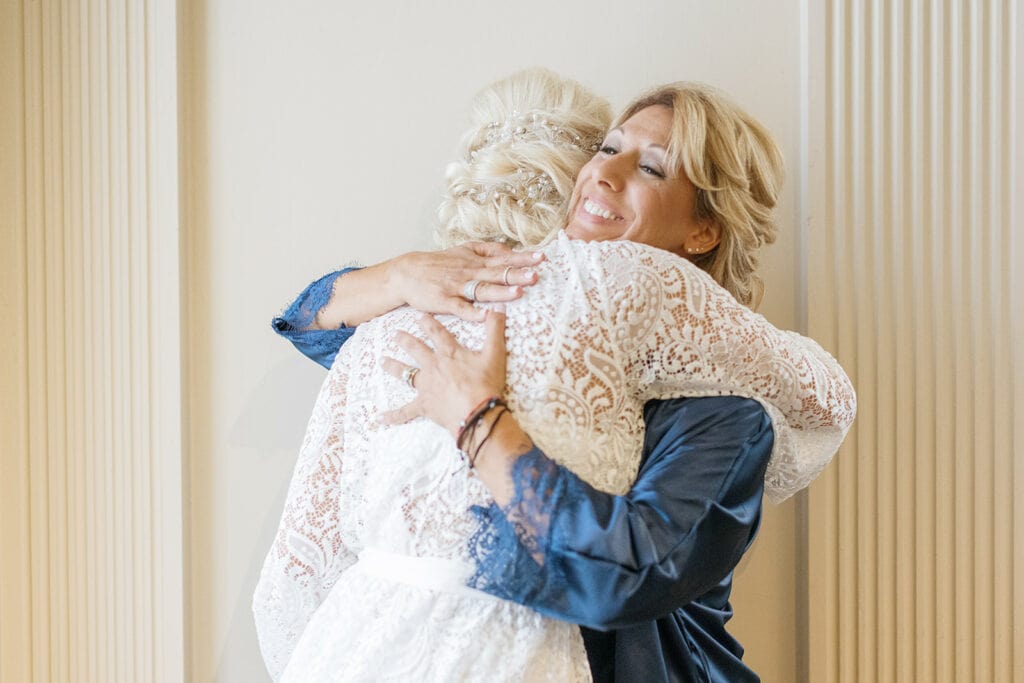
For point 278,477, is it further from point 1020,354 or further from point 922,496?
point 1020,354

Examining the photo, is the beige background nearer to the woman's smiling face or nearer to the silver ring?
the woman's smiling face

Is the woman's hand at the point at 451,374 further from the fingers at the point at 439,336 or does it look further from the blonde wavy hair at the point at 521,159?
the blonde wavy hair at the point at 521,159

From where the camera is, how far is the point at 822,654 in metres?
1.81

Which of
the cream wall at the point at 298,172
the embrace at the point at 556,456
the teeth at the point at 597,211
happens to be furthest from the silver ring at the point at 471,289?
the cream wall at the point at 298,172

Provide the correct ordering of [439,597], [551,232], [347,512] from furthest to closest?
[551,232] < [347,512] < [439,597]

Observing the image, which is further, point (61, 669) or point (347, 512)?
point (61, 669)

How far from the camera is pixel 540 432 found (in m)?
1.17

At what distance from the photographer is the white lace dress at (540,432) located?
1162 millimetres

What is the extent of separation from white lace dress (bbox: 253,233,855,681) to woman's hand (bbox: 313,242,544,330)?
34 millimetres

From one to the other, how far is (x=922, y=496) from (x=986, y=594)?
0.21 meters

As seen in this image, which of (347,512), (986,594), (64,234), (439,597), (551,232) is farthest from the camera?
(64,234)

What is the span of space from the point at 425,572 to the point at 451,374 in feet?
0.81

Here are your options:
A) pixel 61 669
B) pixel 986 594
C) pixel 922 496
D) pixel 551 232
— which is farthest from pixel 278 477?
pixel 986 594

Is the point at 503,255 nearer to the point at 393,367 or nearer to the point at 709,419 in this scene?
the point at 393,367
